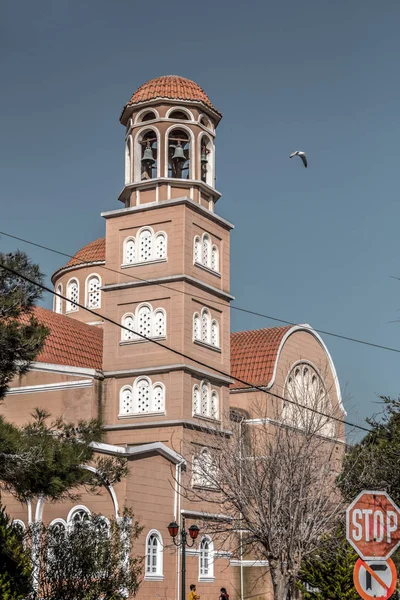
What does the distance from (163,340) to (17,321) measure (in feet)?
52.0

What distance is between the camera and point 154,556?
28.5 m

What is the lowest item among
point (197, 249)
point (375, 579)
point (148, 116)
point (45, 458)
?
point (375, 579)

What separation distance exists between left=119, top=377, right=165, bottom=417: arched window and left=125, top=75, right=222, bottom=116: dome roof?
10318 millimetres

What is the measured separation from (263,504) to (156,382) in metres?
8.46

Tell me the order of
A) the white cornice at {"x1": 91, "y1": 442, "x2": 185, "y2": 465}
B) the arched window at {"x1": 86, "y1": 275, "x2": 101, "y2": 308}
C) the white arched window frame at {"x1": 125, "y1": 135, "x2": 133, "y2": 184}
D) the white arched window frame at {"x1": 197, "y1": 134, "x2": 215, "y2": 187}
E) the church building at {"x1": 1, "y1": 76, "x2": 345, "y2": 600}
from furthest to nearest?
the arched window at {"x1": 86, "y1": 275, "x2": 101, "y2": 308} < the white arched window frame at {"x1": 197, "y1": 134, "x2": 215, "y2": 187} < the white arched window frame at {"x1": 125, "y1": 135, "x2": 133, "y2": 184} < the church building at {"x1": 1, "y1": 76, "x2": 345, "y2": 600} < the white cornice at {"x1": 91, "y1": 442, "x2": 185, "y2": 465}

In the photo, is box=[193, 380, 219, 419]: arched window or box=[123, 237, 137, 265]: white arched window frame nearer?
box=[193, 380, 219, 419]: arched window

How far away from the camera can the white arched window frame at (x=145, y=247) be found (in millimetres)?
33500

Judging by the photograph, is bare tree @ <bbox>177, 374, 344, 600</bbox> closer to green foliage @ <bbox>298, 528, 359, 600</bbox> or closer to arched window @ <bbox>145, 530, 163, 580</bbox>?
green foliage @ <bbox>298, 528, 359, 600</bbox>

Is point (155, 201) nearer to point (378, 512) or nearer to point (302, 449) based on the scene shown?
point (302, 449)

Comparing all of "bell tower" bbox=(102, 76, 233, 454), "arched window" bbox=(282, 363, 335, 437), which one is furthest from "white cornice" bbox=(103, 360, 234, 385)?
"arched window" bbox=(282, 363, 335, 437)

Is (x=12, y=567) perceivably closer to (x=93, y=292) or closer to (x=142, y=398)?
(x=142, y=398)

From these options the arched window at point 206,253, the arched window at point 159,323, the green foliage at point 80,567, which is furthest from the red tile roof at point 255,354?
the green foliage at point 80,567

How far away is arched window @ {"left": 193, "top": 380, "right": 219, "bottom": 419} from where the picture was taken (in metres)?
32.4

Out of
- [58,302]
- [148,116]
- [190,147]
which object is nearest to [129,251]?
[190,147]
